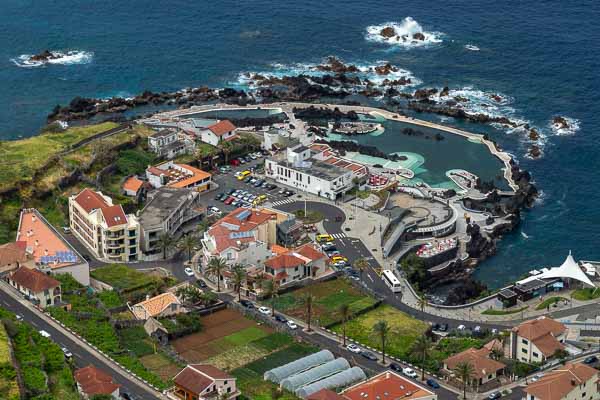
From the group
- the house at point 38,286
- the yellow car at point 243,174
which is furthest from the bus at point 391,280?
the house at point 38,286

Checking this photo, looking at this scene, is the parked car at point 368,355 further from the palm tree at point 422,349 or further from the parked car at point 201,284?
the parked car at point 201,284

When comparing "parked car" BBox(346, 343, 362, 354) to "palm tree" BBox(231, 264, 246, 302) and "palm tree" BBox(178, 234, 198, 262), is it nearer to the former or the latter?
"palm tree" BBox(231, 264, 246, 302)

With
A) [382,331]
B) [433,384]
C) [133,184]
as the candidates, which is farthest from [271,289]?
[133,184]

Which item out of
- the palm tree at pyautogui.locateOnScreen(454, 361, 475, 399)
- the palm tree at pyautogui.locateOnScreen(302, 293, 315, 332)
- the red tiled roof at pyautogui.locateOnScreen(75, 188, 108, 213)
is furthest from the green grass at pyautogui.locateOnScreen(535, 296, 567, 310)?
the red tiled roof at pyautogui.locateOnScreen(75, 188, 108, 213)

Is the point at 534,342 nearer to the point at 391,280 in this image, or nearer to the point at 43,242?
the point at 391,280

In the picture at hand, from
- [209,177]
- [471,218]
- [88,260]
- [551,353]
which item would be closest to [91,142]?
[209,177]

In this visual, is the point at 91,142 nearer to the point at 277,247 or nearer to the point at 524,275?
the point at 277,247
